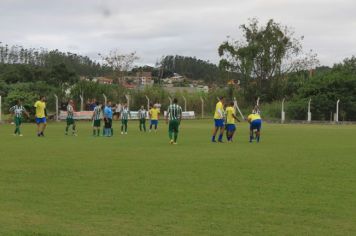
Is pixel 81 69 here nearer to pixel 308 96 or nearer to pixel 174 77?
pixel 174 77

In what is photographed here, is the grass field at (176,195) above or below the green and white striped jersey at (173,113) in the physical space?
below

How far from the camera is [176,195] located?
8.98 metres

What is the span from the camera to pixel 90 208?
26.1 ft

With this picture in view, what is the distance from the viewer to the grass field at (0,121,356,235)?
22.9ft

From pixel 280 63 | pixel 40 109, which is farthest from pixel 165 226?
pixel 280 63

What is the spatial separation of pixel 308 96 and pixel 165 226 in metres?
46.9

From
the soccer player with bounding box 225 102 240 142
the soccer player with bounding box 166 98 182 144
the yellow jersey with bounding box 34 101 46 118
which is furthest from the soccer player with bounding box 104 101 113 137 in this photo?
the soccer player with bounding box 225 102 240 142

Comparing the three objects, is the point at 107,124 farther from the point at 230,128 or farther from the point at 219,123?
the point at 230,128

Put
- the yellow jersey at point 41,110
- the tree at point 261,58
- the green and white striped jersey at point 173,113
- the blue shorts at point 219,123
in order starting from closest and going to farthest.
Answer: the green and white striped jersey at point 173,113 → the blue shorts at point 219,123 → the yellow jersey at point 41,110 → the tree at point 261,58

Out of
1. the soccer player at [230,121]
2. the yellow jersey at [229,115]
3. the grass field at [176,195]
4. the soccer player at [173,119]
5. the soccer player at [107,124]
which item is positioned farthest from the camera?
the soccer player at [107,124]

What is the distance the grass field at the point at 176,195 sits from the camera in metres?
6.98

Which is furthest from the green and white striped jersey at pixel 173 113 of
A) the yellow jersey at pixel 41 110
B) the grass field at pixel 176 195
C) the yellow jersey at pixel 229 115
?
the yellow jersey at pixel 41 110

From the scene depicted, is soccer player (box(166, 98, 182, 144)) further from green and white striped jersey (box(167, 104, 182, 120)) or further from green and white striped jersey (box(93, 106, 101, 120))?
green and white striped jersey (box(93, 106, 101, 120))

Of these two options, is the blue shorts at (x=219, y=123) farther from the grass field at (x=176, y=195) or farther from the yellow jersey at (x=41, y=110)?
the yellow jersey at (x=41, y=110)
